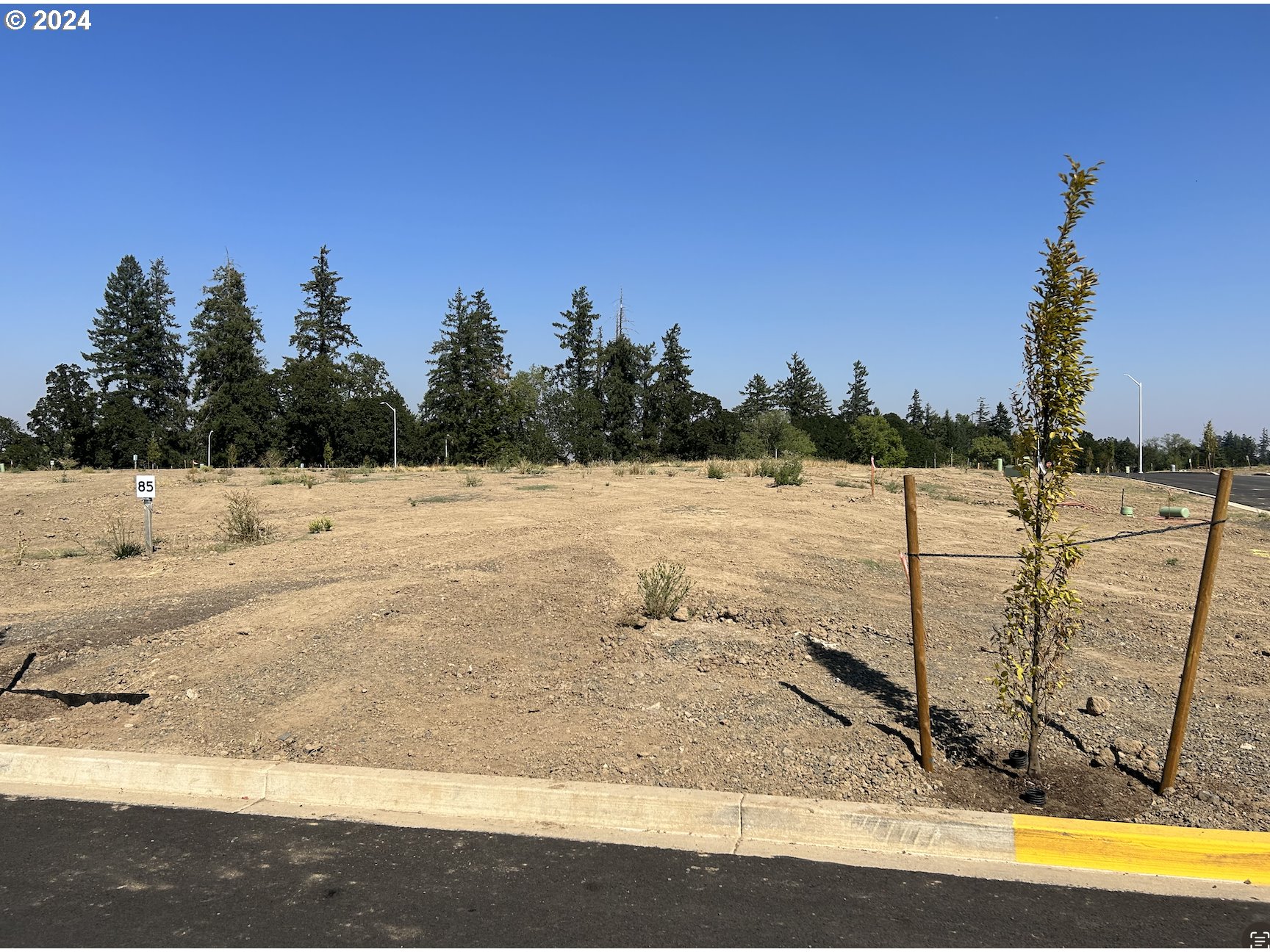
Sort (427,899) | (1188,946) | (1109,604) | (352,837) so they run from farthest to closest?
(1109,604) < (352,837) < (427,899) < (1188,946)

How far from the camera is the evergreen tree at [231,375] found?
6191 centimetres

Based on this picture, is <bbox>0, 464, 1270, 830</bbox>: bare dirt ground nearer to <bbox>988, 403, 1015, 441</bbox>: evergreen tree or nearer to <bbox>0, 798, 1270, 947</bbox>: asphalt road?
<bbox>0, 798, 1270, 947</bbox>: asphalt road

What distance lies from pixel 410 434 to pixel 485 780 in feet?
204

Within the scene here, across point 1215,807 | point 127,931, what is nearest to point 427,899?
point 127,931

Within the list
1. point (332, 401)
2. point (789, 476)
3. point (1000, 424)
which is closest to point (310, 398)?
point (332, 401)

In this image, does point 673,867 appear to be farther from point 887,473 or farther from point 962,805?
point 887,473

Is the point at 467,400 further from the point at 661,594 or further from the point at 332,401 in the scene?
the point at 661,594

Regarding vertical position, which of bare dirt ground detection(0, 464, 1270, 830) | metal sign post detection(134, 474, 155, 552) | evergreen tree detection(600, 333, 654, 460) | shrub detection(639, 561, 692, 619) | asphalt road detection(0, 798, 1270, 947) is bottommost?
asphalt road detection(0, 798, 1270, 947)

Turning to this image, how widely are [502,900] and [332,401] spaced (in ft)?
205

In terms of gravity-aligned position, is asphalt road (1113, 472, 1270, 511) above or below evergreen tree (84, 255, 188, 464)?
below

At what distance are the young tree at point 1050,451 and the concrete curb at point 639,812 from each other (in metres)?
0.84

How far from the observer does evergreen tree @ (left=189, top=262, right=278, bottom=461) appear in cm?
6191

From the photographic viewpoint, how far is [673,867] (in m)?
4.18

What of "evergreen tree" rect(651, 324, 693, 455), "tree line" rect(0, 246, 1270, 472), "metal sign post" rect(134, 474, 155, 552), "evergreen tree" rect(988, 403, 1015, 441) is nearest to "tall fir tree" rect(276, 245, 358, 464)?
"tree line" rect(0, 246, 1270, 472)
